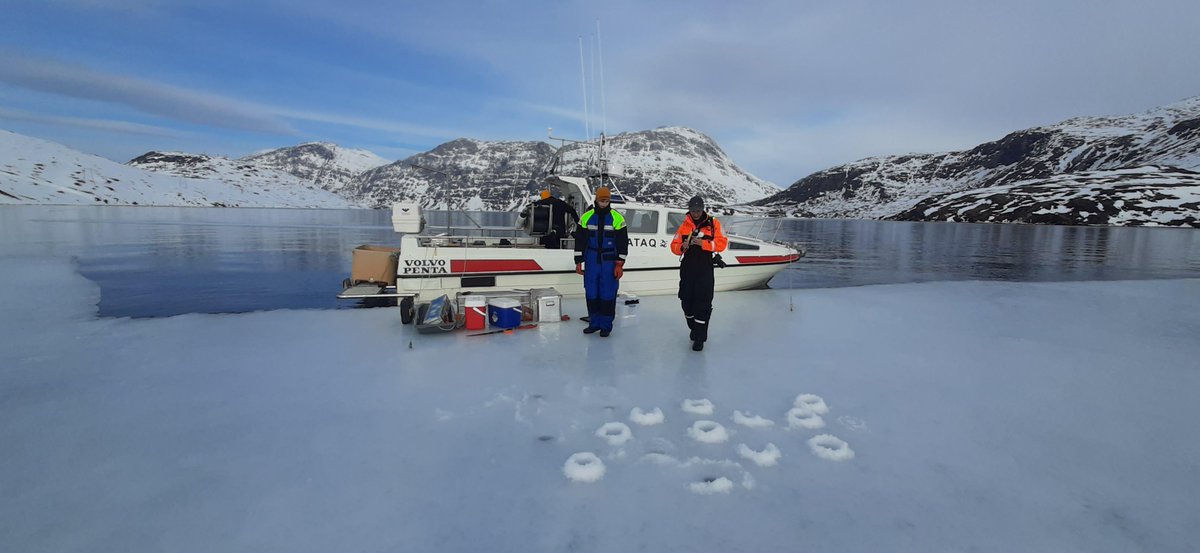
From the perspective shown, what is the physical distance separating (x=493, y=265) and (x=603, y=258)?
349 cm

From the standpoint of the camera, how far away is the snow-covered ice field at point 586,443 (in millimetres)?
2385

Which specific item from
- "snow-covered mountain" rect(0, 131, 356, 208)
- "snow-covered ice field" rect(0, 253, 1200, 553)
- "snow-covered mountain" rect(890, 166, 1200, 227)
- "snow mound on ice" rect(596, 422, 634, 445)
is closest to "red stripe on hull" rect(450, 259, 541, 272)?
"snow-covered ice field" rect(0, 253, 1200, 553)

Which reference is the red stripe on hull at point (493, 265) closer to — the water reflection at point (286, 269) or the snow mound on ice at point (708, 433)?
the water reflection at point (286, 269)

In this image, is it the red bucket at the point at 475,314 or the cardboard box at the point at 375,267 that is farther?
the cardboard box at the point at 375,267

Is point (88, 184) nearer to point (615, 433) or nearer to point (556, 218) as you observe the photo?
point (556, 218)

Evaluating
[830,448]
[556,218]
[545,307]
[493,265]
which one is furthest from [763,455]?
[556,218]

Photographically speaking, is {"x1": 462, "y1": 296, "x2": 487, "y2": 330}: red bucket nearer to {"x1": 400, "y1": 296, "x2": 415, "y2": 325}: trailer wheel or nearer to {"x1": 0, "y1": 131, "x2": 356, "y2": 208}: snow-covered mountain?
{"x1": 400, "y1": 296, "x2": 415, "y2": 325}: trailer wheel

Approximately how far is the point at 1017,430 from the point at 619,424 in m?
2.99

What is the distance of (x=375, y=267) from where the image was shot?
9.10 metres

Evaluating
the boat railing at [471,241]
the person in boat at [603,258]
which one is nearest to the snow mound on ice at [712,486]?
the person in boat at [603,258]

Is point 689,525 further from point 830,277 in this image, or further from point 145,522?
point 830,277

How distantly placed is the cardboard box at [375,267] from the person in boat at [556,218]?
9.64ft

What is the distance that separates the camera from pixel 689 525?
2430 mm

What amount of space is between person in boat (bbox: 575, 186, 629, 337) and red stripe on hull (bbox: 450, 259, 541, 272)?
3.00 m
